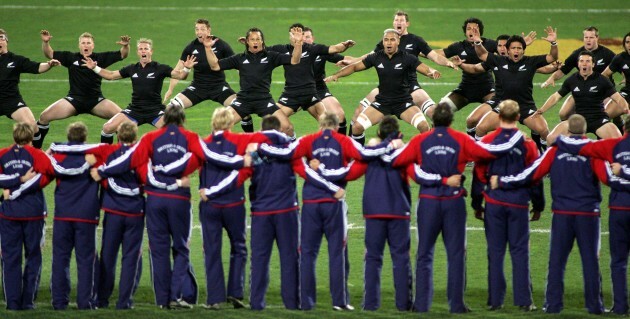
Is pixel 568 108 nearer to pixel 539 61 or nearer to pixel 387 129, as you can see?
pixel 539 61

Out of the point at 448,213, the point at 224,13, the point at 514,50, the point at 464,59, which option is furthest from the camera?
the point at 224,13

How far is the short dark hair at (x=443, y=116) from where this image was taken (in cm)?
1088

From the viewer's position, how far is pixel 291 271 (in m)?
11.0

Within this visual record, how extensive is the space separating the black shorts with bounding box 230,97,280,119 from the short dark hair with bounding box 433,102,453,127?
6.25m

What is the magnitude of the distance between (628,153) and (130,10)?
19.7 m

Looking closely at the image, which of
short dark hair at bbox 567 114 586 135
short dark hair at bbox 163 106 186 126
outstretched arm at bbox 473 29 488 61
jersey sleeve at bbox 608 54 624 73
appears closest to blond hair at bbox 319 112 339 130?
short dark hair at bbox 163 106 186 126

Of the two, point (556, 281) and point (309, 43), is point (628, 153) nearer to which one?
→ point (556, 281)

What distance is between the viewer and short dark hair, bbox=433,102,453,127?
35.7ft

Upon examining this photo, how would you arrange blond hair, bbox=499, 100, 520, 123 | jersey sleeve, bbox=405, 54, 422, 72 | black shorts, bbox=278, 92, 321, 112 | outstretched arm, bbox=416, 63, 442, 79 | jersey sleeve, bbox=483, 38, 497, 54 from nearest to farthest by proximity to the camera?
blond hair, bbox=499, 100, 520, 123
outstretched arm, bbox=416, 63, 442, 79
jersey sleeve, bbox=405, 54, 422, 72
black shorts, bbox=278, 92, 321, 112
jersey sleeve, bbox=483, 38, 497, 54

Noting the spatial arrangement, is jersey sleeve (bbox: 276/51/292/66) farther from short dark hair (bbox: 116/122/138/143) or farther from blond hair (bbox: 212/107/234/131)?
short dark hair (bbox: 116/122/138/143)

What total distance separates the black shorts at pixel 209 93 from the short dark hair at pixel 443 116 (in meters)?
7.25

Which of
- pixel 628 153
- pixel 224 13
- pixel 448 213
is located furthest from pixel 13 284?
pixel 224 13

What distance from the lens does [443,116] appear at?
35.7 ft

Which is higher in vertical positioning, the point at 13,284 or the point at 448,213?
the point at 448,213
